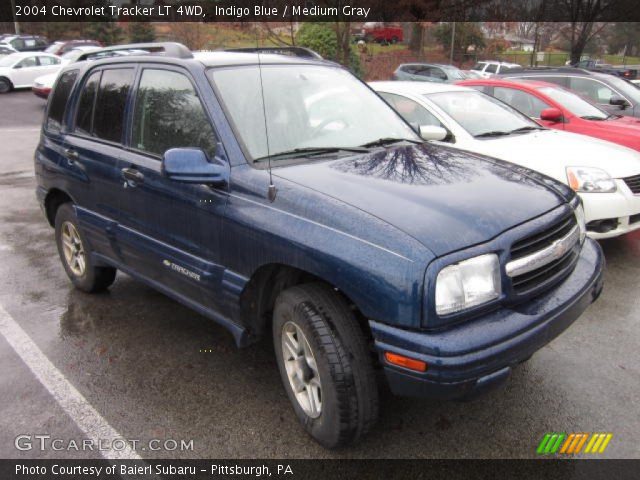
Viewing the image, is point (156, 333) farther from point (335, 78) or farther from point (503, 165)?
point (503, 165)

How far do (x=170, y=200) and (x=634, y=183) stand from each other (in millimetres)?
4293

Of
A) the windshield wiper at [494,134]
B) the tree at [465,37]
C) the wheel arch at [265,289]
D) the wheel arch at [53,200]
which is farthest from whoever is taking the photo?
the tree at [465,37]

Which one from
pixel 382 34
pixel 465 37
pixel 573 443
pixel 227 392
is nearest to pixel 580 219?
pixel 573 443

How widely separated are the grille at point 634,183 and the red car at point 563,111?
1.99 m

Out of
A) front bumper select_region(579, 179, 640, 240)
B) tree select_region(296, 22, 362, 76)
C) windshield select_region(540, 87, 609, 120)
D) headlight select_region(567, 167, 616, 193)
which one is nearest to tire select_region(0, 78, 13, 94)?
tree select_region(296, 22, 362, 76)

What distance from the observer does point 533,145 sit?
5723mm

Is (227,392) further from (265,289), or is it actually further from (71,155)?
(71,155)

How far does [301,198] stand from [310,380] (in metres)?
0.93

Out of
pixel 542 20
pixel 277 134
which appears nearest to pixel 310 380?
pixel 277 134

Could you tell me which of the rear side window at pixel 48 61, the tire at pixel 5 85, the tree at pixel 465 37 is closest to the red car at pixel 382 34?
the tree at pixel 465 37

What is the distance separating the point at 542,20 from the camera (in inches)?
1145

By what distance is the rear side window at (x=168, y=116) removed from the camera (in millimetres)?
3283

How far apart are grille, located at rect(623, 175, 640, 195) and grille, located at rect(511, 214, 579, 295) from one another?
8.82 ft

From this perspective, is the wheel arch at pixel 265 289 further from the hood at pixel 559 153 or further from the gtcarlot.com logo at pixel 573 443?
the hood at pixel 559 153
